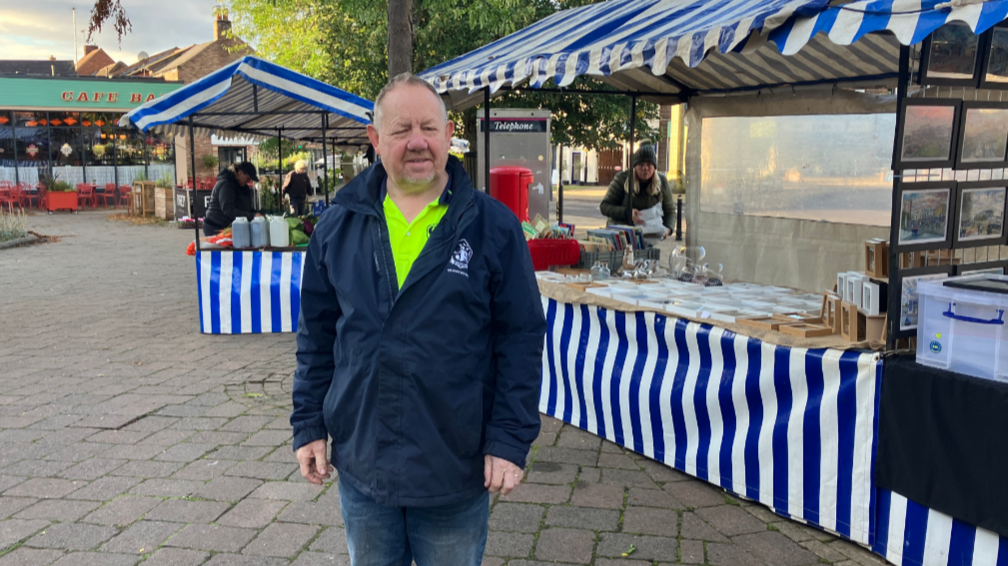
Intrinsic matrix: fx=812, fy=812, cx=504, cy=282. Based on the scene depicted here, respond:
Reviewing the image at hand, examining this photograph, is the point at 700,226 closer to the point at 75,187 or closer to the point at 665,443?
the point at 665,443

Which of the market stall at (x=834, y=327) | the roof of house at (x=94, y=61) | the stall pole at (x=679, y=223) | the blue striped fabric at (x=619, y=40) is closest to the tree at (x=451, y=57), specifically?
the stall pole at (x=679, y=223)

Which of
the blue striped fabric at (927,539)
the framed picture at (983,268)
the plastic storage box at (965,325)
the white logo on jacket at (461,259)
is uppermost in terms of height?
the white logo on jacket at (461,259)

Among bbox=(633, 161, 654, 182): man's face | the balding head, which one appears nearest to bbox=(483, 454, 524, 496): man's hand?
the balding head

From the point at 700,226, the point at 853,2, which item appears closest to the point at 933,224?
the point at 853,2

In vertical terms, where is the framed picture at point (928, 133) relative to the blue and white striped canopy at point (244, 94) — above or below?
below

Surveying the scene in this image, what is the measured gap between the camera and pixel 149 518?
12.7ft

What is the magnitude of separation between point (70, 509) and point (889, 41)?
552cm

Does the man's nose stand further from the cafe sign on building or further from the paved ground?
the cafe sign on building

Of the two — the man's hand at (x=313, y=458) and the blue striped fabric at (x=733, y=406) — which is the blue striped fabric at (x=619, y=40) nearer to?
the blue striped fabric at (x=733, y=406)

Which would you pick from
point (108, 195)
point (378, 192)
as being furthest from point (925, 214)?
point (108, 195)

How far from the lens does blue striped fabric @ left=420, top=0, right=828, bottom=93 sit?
3.74 meters

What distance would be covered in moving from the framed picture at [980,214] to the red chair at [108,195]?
96.7 feet

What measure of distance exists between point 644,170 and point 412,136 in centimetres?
646

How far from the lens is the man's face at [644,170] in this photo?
8.23 meters
